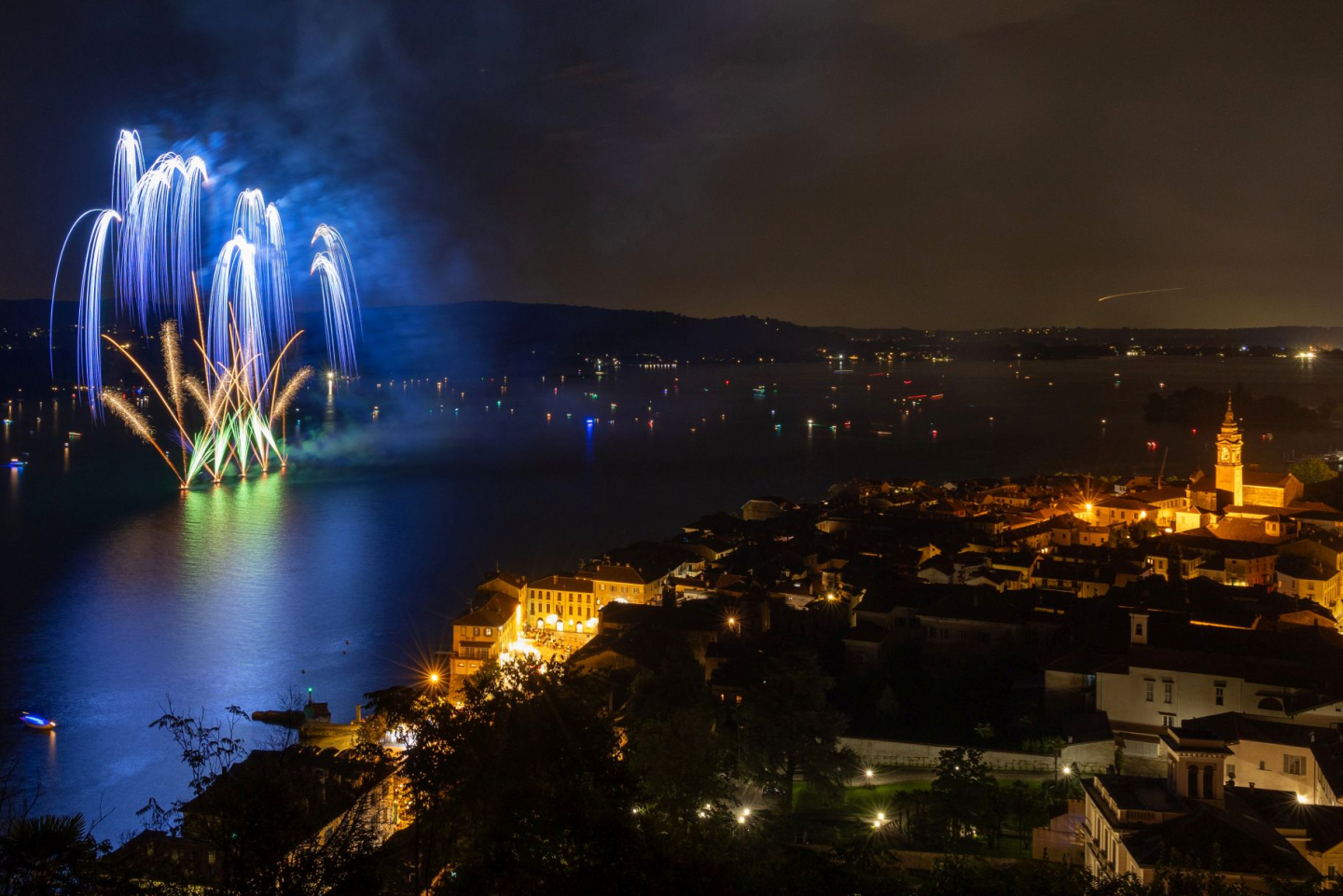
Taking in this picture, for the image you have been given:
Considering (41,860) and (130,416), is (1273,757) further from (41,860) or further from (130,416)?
(130,416)

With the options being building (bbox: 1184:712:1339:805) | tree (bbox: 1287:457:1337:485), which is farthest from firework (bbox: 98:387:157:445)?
tree (bbox: 1287:457:1337:485)

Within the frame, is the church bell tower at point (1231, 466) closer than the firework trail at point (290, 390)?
Yes

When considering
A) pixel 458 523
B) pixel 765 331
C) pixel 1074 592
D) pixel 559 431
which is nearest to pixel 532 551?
pixel 458 523

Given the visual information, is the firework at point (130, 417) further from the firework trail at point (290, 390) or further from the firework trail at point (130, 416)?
the firework trail at point (290, 390)

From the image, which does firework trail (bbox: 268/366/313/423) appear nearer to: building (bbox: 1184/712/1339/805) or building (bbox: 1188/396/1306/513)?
building (bbox: 1188/396/1306/513)

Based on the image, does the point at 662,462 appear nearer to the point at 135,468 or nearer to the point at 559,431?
the point at 559,431

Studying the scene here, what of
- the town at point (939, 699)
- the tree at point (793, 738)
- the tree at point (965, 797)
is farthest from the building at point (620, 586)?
the tree at point (965, 797)
